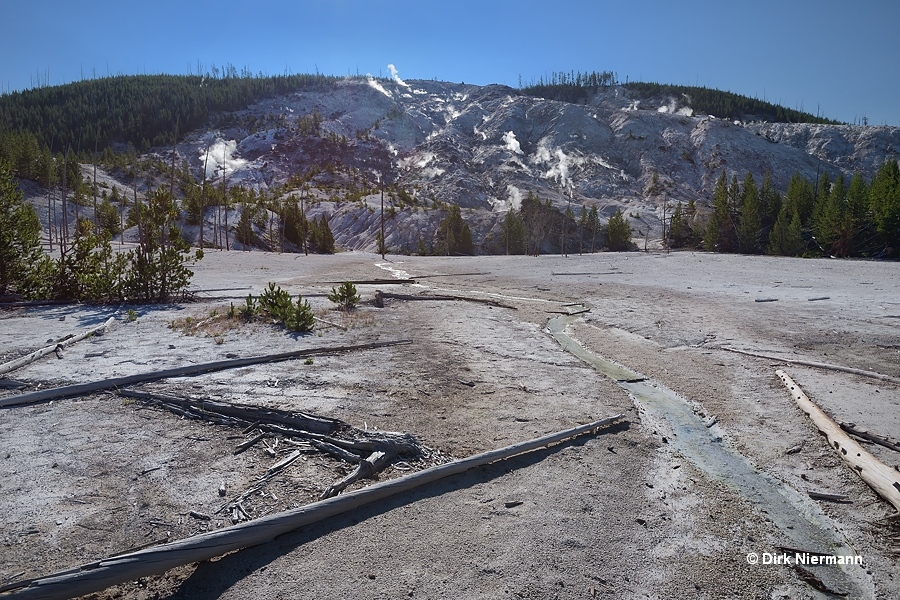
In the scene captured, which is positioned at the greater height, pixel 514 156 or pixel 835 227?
pixel 514 156

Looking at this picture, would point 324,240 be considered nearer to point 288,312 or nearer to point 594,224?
point 594,224

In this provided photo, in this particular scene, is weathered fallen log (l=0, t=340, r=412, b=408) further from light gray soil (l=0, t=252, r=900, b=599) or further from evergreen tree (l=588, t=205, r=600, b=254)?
evergreen tree (l=588, t=205, r=600, b=254)

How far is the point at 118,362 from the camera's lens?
9727 mm

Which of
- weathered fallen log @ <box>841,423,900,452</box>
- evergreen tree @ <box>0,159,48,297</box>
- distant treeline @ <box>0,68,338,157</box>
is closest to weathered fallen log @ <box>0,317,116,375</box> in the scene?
evergreen tree @ <box>0,159,48,297</box>

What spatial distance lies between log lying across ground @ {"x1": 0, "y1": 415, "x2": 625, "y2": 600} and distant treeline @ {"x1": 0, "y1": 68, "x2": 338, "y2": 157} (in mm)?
129020

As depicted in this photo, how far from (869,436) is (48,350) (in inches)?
538

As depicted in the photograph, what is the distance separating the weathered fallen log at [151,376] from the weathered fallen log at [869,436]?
28.2 feet

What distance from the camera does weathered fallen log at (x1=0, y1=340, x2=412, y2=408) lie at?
25.1 ft

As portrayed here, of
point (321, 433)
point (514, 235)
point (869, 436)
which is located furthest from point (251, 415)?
point (514, 235)

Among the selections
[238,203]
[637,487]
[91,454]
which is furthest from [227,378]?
[238,203]

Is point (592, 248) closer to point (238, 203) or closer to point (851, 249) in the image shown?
point (851, 249)

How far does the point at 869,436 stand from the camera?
714 cm

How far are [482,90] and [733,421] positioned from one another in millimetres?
203557

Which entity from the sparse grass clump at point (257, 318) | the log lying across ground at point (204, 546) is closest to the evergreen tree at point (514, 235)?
the sparse grass clump at point (257, 318)
